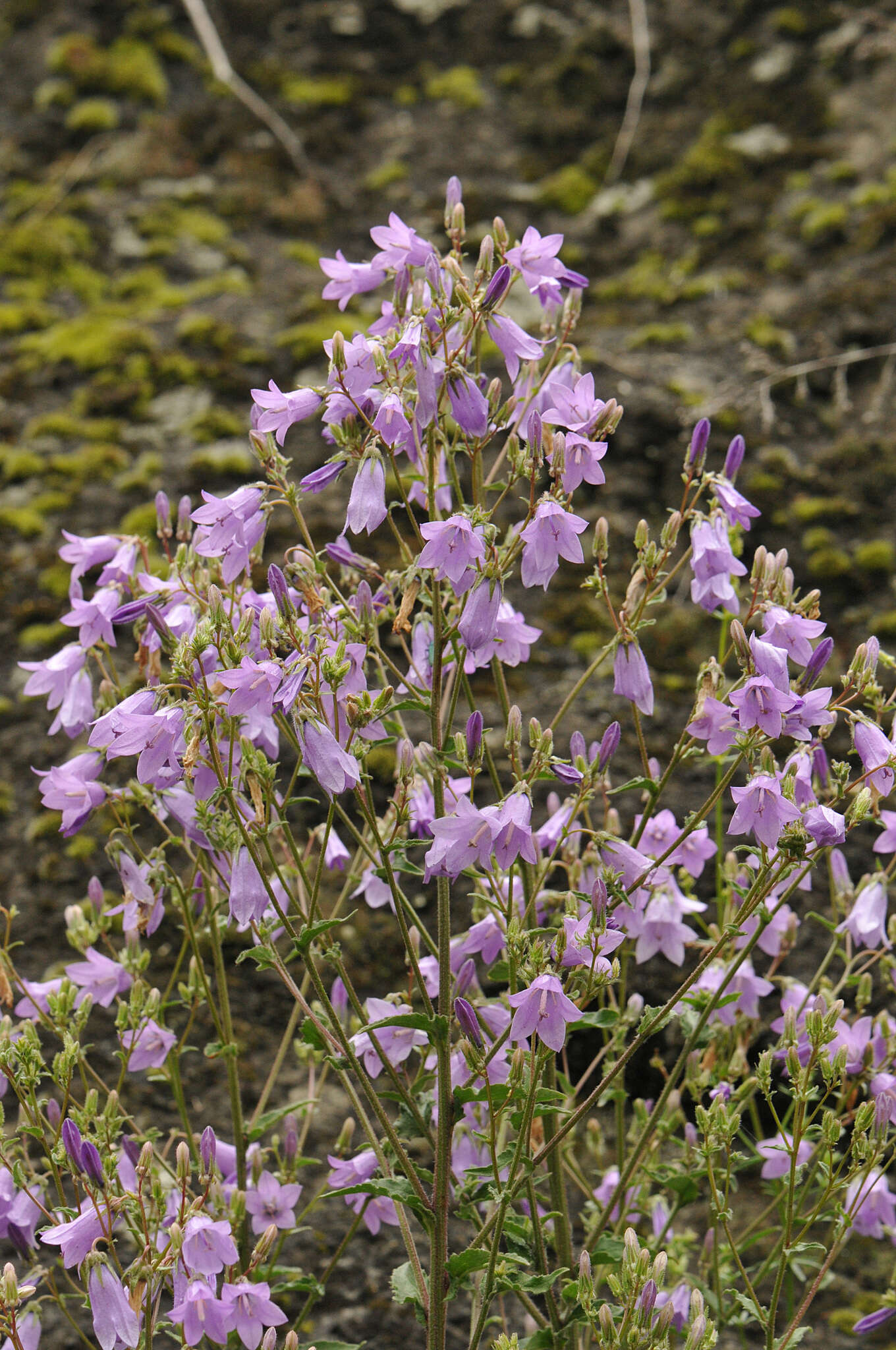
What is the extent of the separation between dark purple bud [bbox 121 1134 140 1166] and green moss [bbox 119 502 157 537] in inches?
Answer: 92.3

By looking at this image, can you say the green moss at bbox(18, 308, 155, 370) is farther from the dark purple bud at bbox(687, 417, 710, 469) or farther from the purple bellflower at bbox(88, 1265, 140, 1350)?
the purple bellflower at bbox(88, 1265, 140, 1350)

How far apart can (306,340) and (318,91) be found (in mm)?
2504

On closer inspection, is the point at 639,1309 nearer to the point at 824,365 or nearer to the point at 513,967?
the point at 513,967

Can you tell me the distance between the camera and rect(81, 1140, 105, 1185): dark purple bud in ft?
6.21

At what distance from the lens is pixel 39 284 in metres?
5.48

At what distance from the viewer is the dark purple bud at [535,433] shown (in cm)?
200

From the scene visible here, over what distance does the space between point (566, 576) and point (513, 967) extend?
2.51 meters

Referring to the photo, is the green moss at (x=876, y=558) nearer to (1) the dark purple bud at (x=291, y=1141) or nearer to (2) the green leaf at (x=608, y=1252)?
(2) the green leaf at (x=608, y=1252)

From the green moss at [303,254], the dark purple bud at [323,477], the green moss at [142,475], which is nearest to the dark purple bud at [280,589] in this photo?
the dark purple bud at [323,477]

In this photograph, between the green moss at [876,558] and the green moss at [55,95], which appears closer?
the green moss at [876,558]

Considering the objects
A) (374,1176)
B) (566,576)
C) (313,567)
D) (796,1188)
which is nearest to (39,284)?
(566,576)

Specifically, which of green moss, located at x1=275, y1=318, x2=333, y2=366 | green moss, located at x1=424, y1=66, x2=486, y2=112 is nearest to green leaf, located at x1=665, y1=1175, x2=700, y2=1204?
green moss, located at x1=275, y1=318, x2=333, y2=366

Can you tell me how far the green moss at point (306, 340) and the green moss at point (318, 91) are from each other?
2228 mm

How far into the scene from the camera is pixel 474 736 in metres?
2.01
